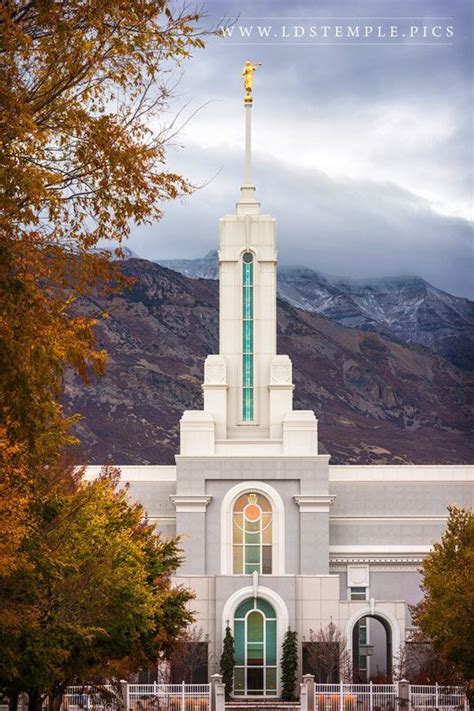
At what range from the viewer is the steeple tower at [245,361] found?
8412cm

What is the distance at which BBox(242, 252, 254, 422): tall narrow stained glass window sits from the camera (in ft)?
283

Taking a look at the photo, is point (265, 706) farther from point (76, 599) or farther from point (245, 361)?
point (76, 599)

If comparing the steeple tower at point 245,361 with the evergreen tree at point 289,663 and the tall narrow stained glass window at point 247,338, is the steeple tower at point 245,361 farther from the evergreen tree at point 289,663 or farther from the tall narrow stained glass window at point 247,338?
the evergreen tree at point 289,663

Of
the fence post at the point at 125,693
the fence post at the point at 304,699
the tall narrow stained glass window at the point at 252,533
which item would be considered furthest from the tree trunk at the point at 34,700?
the tall narrow stained glass window at the point at 252,533

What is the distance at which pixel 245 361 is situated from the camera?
86438 mm

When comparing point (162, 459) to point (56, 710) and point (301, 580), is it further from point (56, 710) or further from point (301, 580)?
point (56, 710)

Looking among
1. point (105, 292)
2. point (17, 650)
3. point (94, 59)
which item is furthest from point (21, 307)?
point (17, 650)

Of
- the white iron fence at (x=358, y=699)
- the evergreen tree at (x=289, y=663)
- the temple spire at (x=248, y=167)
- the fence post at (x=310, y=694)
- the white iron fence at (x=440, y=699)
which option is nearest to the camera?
the white iron fence at (x=440, y=699)

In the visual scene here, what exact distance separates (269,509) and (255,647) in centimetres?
844

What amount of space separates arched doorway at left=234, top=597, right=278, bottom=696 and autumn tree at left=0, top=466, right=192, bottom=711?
27.9 meters

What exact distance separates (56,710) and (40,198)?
97.7ft

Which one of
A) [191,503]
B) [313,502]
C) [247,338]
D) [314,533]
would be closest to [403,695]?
[313,502]

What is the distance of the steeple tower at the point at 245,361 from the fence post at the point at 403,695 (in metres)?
26.4

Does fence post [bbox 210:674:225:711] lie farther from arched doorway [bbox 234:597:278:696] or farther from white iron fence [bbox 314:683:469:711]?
arched doorway [bbox 234:597:278:696]
